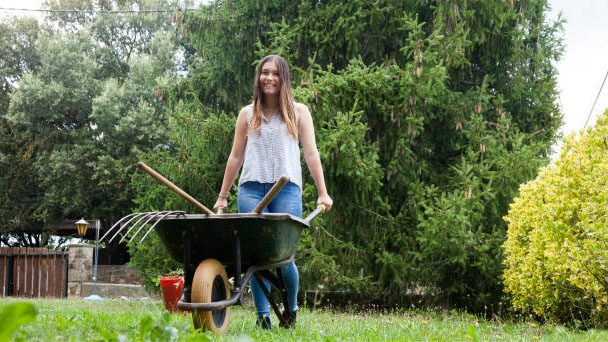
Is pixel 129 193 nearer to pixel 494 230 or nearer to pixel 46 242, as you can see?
pixel 46 242

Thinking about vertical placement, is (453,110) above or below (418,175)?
above

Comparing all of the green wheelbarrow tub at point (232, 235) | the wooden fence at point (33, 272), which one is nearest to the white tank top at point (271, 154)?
the green wheelbarrow tub at point (232, 235)

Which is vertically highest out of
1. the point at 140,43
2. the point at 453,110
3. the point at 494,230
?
the point at 140,43

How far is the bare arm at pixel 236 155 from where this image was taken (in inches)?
134

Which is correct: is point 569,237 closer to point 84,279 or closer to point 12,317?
point 12,317

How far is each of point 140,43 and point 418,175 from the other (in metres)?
14.2

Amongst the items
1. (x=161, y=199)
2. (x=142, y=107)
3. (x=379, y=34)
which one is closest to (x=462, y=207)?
(x=379, y=34)

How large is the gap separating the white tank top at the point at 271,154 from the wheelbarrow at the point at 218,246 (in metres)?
0.46

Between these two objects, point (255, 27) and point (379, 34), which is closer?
point (379, 34)

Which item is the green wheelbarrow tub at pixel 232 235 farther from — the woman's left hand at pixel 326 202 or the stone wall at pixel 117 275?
the stone wall at pixel 117 275

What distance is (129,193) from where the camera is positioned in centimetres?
1593

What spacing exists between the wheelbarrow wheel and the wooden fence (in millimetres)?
9747

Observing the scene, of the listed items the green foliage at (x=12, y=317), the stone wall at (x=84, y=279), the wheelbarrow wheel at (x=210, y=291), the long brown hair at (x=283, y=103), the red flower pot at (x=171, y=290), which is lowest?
the stone wall at (x=84, y=279)

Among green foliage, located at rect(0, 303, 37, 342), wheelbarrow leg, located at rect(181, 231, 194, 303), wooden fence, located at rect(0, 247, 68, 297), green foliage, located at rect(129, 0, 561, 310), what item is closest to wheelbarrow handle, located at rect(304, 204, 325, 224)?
wheelbarrow leg, located at rect(181, 231, 194, 303)
